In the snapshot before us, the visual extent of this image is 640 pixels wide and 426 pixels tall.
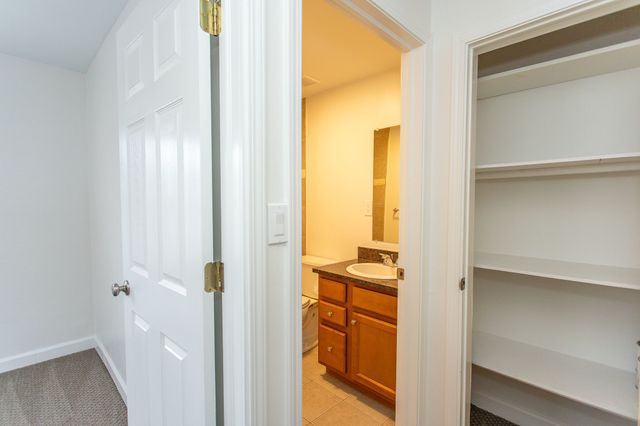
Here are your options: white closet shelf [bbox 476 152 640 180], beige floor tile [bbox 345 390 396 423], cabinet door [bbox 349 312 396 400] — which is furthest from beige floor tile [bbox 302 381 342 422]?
white closet shelf [bbox 476 152 640 180]

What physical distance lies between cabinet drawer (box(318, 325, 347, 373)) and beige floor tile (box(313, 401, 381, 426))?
0.24 metres

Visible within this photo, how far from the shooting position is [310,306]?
2701 millimetres

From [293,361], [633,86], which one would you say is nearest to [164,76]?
[293,361]

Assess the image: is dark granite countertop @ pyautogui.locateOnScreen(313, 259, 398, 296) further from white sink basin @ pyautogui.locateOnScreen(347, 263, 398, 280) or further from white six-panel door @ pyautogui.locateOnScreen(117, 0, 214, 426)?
white six-panel door @ pyautogui.locateOnScreen(117, 0, 214, 426)

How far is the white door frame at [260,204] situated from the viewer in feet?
2.65

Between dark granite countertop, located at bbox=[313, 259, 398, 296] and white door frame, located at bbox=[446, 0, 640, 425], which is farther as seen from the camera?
dark granite countertop, located at bbox=[313, 259, 398, 296]

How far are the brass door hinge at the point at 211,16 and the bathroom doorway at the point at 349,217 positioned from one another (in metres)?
0.93

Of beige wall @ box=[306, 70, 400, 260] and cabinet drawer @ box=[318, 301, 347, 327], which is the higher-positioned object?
beige wall @ box=[306, 70, 400, 260]

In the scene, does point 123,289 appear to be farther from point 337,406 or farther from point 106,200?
point 337,406

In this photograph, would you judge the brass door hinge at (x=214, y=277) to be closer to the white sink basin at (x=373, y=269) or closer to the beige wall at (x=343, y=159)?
the white sink basin at (x=373, y=269)

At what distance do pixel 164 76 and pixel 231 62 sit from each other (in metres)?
0.37

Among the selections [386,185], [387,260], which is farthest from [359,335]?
[386,185]

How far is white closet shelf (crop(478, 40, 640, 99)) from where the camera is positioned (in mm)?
1296

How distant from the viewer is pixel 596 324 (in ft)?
5.11
